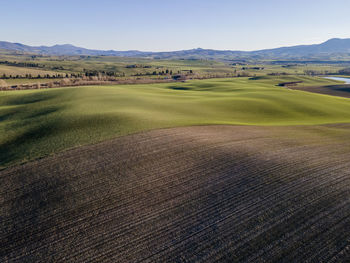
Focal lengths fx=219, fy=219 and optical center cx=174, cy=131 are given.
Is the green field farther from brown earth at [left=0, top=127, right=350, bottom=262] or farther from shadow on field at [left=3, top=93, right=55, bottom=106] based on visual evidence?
brown earth at [left=0, top=127, right=350, bottom=262]

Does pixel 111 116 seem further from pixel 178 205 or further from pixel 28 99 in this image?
pixel 28 99

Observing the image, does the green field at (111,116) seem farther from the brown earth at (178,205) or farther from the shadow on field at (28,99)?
the brown earth at (178,205)

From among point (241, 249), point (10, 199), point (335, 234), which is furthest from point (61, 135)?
point (335, 234)

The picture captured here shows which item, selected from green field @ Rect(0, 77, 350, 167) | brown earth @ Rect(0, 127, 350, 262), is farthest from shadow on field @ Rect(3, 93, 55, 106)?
brown earth @ Rect(0, 127, 350, 262)

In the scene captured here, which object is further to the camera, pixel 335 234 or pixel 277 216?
pixel 277 216

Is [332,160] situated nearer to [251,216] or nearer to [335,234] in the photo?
[335,234]

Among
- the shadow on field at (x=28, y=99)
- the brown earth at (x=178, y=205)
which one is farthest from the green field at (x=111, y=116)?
the brown earth at (x=178, y=205)

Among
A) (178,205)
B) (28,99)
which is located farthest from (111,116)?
(28,99)

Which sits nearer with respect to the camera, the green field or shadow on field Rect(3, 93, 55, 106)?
the green field
